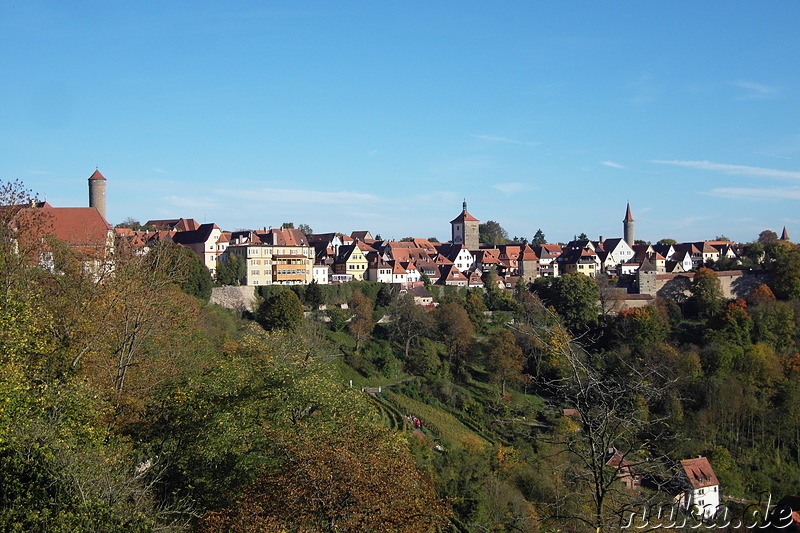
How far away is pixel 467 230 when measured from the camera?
66875mm

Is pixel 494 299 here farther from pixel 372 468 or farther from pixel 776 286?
pixel 372 468

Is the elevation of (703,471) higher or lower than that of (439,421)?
lower

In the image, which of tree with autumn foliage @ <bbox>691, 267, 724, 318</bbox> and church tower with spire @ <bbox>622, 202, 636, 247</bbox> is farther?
church tower with spire @ <bbox>622, 202, 636, 247</bbox>

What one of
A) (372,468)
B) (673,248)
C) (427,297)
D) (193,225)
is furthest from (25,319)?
(673,248)

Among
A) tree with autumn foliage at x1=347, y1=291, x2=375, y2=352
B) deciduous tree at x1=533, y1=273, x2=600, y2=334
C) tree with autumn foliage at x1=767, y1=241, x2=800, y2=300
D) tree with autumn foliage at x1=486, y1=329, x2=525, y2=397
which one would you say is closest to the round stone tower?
tree with autumn foliage at x1=347, y1=291, x2=375, y2=352

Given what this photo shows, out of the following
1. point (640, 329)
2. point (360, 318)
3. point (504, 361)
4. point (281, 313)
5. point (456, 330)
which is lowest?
point (504, 361)

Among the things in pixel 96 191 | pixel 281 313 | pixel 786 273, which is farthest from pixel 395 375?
pixel 786 273

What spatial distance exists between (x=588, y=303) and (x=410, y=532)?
37329mm

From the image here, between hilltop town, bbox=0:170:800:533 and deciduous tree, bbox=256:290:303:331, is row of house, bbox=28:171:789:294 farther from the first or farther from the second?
deciduous tree, bbox=256:290:303:331

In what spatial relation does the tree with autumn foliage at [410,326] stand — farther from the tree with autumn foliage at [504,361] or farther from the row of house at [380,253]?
the row of house at [380,253]

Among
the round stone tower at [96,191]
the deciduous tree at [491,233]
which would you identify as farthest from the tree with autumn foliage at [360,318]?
the deciduous tree at [491,233]

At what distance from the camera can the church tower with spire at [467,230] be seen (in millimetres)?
66812

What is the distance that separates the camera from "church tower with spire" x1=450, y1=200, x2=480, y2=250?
219ft

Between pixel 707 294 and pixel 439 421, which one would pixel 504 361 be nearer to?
pixel 439 421
